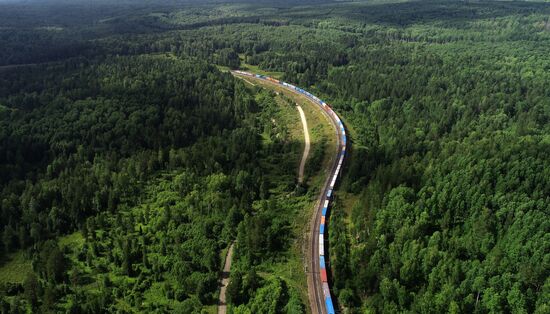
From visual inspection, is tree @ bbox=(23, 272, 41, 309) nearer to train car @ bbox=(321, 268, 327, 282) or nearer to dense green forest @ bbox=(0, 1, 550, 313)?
dense green forest @ bbox=(0, 1, 550, 313)

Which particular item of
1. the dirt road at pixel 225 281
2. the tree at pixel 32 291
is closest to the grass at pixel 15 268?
the tree at pixel 32 291

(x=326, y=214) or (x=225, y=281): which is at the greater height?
(x=326, y=214)

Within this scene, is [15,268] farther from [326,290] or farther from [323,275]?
[326,290]

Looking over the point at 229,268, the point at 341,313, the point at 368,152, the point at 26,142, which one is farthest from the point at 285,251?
the point at 26,142

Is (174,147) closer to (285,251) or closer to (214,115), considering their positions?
(214,115)

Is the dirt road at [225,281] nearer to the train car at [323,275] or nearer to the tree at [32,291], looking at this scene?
the train car at [323,275]

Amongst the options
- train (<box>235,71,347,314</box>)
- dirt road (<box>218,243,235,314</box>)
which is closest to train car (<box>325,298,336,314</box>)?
train (<box>235,71,347,314</box>)

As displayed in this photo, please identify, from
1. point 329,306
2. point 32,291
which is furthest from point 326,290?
point 32,291

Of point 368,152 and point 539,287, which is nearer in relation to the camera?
point 539,287

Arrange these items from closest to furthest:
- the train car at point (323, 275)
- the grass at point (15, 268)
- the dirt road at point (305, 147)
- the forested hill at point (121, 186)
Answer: the train car at point (323, 275)
the forested hill at point (121, 186)
the grass at point (15, 268)
the dirt road at point (305, 147)
